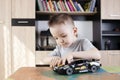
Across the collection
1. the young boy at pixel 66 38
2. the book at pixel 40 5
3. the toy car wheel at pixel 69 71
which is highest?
the book at pixel 40 5

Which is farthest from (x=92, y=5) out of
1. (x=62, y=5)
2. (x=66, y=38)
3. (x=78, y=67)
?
(x=78, y=67)

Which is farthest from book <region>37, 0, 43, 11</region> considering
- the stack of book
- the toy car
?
the toy car

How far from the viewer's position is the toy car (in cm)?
98

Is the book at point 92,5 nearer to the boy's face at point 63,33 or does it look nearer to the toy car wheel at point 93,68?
the boy's face at point 63,33

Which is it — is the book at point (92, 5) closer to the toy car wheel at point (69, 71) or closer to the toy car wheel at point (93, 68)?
the toy car wheel at point (93, 68)

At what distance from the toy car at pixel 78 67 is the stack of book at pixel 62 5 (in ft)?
6.62

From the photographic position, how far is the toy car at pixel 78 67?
3.20ft

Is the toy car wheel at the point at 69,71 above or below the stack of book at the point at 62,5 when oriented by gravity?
below

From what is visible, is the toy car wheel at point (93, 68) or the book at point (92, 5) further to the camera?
the book at point (92, 5)

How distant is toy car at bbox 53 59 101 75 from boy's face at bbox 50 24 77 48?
146 mm

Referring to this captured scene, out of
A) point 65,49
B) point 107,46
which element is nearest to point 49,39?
point 107,46

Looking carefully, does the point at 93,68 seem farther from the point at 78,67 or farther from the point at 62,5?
the point at 62,5

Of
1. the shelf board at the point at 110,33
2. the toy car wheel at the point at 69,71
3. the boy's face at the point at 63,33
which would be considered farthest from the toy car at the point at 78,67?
the shelf board at the point at 110,33

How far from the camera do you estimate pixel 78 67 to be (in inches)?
39.8
